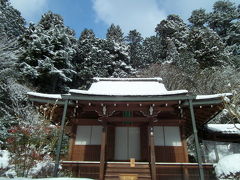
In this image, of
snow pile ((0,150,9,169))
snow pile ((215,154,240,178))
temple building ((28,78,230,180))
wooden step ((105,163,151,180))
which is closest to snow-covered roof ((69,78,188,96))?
temple building ((28,78,230,180))

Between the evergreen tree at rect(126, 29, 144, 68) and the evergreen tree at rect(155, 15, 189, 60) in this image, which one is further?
the evergreen tree at rect(126, 29, 144, 68)

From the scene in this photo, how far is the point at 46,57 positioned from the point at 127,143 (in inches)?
621

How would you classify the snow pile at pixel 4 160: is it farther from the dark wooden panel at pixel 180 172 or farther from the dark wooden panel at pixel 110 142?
the dark wooden panel at pixel 180 172

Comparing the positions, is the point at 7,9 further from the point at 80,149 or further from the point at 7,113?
the point at 80,149

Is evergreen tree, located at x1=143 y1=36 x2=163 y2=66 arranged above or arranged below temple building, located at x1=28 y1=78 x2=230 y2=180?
above

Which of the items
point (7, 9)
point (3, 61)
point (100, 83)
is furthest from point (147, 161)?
point (7, 9)

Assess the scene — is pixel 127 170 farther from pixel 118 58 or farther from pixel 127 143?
pixel 118 58

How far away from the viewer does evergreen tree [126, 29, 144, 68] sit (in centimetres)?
3675

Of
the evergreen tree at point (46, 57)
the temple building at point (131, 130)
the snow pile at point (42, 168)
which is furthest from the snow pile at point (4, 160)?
the evergreen tree at point (46, 57)

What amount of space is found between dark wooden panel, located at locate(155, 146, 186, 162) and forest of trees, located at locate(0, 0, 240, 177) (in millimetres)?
9940

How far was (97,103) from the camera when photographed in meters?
10.1

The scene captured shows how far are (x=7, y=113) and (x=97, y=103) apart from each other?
10.6 m

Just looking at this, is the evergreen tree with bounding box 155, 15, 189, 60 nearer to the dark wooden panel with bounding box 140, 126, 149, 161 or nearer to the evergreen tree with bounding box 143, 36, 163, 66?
the evergreen tree with bounding box 143, 36, 163, 66

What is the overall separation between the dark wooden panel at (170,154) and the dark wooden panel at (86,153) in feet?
10.3
